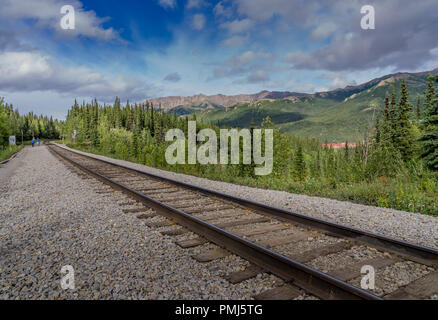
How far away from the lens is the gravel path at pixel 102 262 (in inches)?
121

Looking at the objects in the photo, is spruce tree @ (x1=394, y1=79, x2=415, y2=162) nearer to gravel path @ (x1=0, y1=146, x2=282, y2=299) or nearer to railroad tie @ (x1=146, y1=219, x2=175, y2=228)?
railroad tie @ (x1=146, y1=219, x2=175, y2=228)

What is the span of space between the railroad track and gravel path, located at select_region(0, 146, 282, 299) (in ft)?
0.63

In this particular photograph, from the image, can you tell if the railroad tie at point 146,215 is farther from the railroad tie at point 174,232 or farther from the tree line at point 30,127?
the tree line at point 30,127

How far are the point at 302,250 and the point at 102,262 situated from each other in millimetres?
2882

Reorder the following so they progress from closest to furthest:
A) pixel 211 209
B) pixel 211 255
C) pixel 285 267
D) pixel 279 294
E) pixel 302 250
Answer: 1. pixel 279 294
2. pixel 285 267
3. pixel 211 255
4. pixel 302 250
5. pixel 211 209

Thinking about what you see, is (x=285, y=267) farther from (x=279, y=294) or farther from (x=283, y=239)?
(x=283, y=239)

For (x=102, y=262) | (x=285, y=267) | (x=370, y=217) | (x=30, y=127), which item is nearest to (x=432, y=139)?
(x=370, y=217)

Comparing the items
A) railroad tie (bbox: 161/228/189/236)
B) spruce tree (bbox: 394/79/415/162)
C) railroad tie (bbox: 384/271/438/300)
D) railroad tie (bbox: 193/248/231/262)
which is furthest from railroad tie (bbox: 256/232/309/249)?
spruce tree (bbox: 394/79/415/162)

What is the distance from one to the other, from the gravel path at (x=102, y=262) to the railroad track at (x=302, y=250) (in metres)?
0.19

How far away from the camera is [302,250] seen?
4.12 meters

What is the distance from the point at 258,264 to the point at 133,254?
1846mm

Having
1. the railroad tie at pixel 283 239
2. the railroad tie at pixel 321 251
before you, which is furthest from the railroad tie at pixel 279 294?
the railroad tie at pixel 283 239
